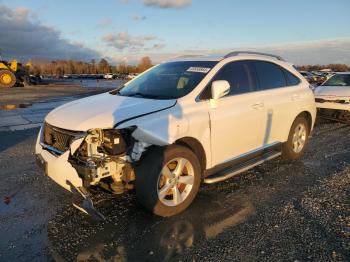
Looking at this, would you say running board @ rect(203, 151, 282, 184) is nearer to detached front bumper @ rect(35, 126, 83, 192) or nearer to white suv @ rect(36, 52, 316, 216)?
white suv @ rect(36, 52, 316, 216)

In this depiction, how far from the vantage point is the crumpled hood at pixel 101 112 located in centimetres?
404

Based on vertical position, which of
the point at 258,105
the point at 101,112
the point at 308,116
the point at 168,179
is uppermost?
the point at 101,112

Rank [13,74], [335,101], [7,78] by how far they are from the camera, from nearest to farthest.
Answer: [335,101] < [7,78] < [13,74]

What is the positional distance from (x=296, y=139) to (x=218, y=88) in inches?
106

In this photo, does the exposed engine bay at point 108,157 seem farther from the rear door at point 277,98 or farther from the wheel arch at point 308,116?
the wheel arch at point 308,116

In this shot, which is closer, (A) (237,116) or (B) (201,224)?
(B) (201,224)

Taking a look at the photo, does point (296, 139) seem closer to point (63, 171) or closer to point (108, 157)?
point (108, 157)

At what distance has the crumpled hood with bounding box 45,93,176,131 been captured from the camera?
4.04 m

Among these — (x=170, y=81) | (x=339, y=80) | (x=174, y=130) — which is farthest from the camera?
(x=339, y=80)

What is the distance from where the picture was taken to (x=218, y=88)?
4.64 m

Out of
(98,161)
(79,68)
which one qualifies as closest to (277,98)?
(98,161)

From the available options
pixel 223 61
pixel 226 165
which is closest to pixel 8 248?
pixel 226 165

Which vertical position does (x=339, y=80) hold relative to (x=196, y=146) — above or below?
above

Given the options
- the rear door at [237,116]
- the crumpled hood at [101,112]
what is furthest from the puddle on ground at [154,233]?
the crumpled hood at [101,112]
